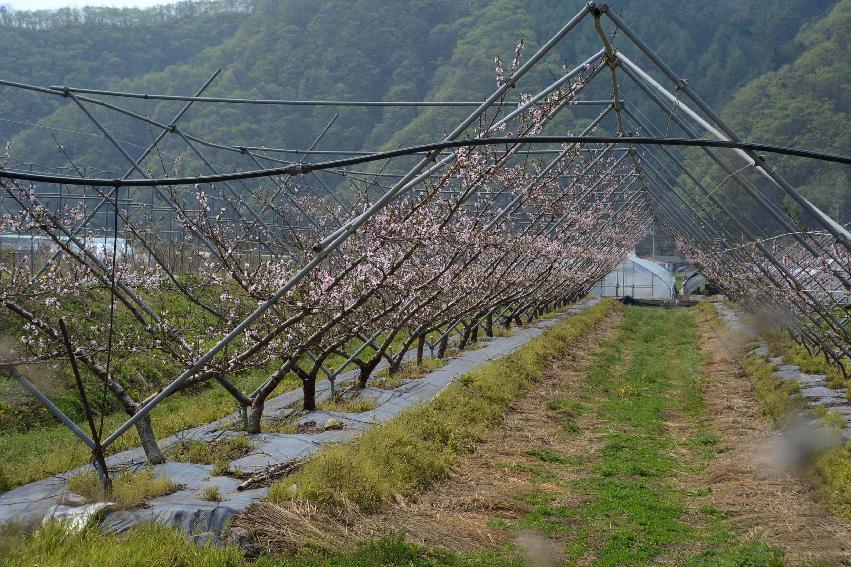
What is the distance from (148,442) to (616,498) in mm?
5486

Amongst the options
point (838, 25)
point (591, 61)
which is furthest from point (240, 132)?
point (591, 61)

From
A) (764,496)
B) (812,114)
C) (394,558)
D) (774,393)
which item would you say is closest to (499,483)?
(764,496)

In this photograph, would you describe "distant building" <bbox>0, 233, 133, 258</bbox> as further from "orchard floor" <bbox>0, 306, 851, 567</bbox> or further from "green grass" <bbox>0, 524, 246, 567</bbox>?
"orchard floor" <bbox>0, 306, 851, 567</bbox>

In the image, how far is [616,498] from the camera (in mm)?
9992

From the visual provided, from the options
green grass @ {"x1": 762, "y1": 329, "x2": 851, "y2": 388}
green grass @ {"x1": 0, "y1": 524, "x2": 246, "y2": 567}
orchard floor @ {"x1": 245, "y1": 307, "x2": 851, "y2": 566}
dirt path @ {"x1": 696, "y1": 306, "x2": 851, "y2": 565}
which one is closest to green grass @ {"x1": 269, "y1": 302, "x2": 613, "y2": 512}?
orchard floor @ {"x1": 245, "y1": 307, "x2": 851, "y2": 566}

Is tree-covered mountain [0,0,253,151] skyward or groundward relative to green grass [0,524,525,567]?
skyward

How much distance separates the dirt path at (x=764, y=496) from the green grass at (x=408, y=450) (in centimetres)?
347

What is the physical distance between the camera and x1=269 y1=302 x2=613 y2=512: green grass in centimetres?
846

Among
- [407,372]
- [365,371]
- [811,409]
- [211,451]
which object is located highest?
[365,371]

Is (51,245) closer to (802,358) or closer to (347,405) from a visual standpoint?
(347,405)

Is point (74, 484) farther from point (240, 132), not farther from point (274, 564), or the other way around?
point (240, 132)

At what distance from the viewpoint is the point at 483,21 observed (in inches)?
1996

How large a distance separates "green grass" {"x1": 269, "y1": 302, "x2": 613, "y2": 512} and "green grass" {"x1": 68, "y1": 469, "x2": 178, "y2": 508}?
1129 mm

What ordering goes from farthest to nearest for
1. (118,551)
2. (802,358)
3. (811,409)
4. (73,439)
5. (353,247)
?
(802,358) < (811,409) < (353,247) < (73,439) < (118,551)
